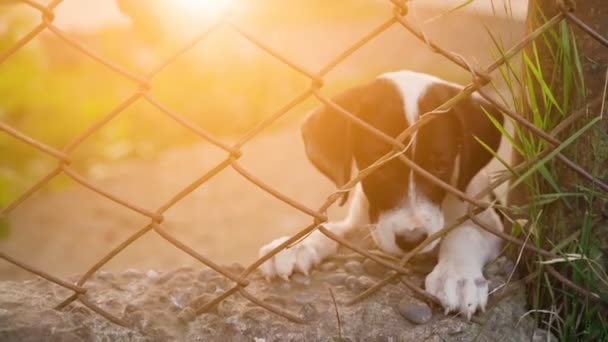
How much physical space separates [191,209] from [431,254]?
2718mm

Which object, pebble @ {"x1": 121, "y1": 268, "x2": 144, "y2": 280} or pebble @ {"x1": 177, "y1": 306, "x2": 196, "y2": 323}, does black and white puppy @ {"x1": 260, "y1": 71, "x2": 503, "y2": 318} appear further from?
pebble @ {"x1": 177, "y1": 306, "x2": 196, "y2": 323}

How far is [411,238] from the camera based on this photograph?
322cm

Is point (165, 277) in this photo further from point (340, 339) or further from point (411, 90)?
point (411, 90)

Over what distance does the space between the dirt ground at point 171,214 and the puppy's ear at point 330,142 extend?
1.56 metres

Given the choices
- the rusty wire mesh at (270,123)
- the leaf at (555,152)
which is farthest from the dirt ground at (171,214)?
the leaf at (555,152)

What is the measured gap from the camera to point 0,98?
6.07 metres

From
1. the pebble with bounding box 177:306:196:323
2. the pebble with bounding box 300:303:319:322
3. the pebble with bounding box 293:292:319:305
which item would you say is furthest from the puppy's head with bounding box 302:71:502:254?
the pebble with bounding box 177:306:196:323

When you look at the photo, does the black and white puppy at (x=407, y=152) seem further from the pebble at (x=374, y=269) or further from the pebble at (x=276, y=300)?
the pebble at (x=276, y=300)

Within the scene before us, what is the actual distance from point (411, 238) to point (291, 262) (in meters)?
0.46

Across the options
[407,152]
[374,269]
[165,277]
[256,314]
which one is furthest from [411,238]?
[165,277]

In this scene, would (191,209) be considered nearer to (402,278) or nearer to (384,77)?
(384,77)

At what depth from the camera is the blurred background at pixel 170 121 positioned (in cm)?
525

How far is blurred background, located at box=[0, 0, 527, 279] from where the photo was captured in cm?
525

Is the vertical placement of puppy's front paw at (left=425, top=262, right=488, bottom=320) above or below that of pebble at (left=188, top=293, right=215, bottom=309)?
below
